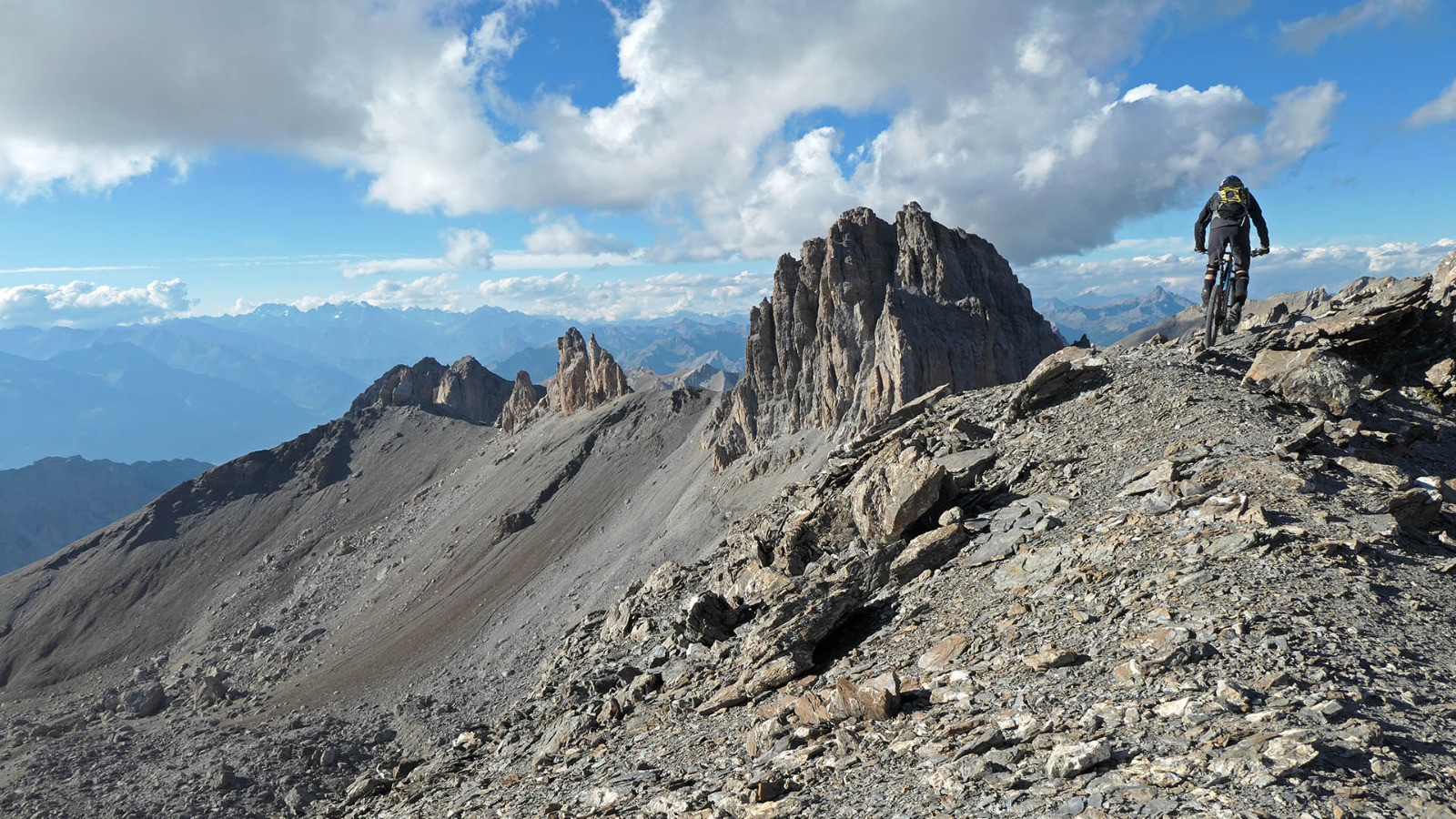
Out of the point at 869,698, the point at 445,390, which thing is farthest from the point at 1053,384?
the point at 445,390

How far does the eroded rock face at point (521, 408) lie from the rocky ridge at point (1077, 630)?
368 ft

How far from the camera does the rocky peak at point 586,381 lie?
127 meters

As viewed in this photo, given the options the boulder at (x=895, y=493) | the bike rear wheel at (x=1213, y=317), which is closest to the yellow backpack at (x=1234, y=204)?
the bike rear wheel at (x=1213, y=317)

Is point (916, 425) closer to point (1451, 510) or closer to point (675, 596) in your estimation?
point (675, 596)

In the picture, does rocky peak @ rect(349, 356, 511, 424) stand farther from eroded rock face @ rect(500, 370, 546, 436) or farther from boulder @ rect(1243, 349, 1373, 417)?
boulder @ rect(1243, 349, 1373, 417)

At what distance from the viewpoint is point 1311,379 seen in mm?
19016

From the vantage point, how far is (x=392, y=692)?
66062mm

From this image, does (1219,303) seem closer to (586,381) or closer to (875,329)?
(875,329)

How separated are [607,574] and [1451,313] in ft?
214

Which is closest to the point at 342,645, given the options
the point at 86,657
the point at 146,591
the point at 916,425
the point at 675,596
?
the point at 86,657

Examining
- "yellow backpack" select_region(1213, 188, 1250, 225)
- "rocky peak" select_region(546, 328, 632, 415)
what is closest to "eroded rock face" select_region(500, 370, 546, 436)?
"rocky peak" select_region(546, 328, 632, 415)

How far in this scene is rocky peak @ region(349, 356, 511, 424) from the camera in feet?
550

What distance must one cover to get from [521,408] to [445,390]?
42654 millimetres

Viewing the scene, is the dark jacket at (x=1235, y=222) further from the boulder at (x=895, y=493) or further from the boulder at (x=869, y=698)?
the boulder at (x=869, y=698)
